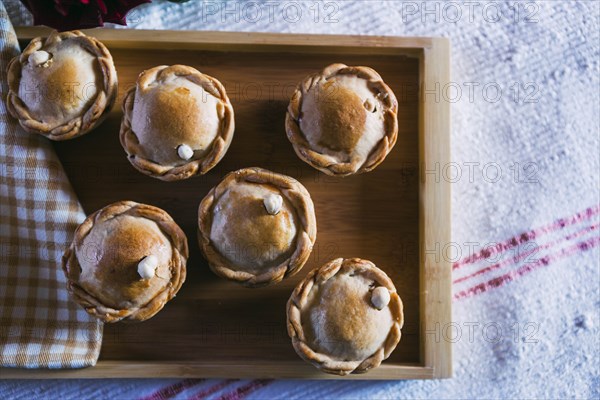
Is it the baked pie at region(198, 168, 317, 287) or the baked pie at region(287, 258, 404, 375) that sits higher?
the baked pie at region(198, 168, 317, 287)

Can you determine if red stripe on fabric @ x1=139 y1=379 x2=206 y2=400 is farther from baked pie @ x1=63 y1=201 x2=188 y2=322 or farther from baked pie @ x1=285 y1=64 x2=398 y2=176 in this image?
baked pie @ x1=285 y1=64 x2=398 y2=176

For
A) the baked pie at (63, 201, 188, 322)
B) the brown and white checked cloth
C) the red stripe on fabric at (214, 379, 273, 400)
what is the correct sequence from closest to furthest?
the baked pie at (63, 201, 188, 322), the brown and white checked cloth, the red stripe on fabric at (214, 379, 273, 400)

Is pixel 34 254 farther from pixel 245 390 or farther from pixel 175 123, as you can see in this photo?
pixel 245 390

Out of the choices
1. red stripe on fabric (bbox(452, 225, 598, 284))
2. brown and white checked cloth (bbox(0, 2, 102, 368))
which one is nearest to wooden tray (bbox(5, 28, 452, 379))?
brown and white checked cloth (bbox(0, 2, 102, 368))

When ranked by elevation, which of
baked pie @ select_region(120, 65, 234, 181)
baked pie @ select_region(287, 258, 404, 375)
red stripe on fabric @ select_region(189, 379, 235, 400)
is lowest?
red stripe on fabric @ select_region(189, 379, 235, 400)

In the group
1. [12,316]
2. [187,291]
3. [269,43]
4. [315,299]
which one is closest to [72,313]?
[12,316]

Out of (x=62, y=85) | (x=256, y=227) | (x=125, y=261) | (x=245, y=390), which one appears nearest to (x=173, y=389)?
Answer: (x=245, y=390)

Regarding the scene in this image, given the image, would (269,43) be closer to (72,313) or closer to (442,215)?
(442,215)

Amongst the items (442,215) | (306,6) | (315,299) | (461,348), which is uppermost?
(306,6)
